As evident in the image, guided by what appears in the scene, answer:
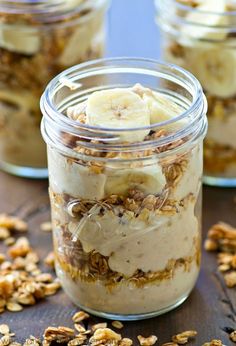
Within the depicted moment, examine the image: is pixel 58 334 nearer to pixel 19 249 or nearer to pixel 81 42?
pixel 19 249

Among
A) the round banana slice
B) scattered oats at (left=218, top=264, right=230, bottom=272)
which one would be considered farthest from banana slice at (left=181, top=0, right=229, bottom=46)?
scattered oats at (left=218, top=264, right=230, bottom=272)

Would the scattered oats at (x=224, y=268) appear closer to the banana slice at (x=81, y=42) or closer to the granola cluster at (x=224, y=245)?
the granola cluster at (x=224, y=245)

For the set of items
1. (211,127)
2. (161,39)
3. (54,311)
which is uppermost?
(161,39)

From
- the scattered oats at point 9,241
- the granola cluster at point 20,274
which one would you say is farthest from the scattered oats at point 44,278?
the scattered oats at point 9,241

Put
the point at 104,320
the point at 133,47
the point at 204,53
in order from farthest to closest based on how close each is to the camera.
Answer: the point at 133,47 < the point at 204,53 < the point at 104,320

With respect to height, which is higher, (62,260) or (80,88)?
(80,88)

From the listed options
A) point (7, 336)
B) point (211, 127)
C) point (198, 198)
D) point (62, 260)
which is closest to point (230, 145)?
point (211, 127)

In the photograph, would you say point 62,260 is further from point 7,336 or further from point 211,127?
point 211,127

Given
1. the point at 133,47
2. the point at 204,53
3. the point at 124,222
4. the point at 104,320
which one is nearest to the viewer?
the point at 124,222

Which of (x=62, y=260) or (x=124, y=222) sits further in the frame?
(x=62, y=260)
